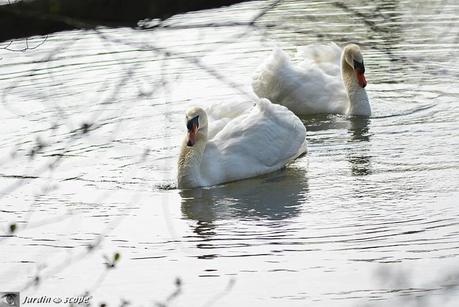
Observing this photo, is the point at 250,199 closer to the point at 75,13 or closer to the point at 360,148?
the point at 360,148

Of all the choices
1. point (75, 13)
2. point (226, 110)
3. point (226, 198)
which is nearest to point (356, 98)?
point (226, 110)

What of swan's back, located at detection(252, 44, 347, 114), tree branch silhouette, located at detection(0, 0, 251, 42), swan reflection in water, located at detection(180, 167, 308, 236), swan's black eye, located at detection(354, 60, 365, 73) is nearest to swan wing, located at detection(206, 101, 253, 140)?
swan reflection in water, located at detection(180, 167, 308, 236)

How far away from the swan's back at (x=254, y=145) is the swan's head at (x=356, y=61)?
6.47ft

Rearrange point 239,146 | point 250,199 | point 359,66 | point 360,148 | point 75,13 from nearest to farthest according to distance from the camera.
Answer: point 75,13 < point 250,199 < point 239,146 < point 360,148 < point 359,66

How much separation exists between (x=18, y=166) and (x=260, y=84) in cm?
408

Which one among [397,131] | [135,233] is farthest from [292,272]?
[397,131]

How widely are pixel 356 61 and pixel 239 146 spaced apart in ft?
10.7

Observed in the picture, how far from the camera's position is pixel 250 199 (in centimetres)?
974

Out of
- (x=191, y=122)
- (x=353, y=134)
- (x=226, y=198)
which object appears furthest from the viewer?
(x=353, y=134)

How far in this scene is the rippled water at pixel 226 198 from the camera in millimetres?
6902

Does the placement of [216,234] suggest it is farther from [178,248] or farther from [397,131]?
[397,131]

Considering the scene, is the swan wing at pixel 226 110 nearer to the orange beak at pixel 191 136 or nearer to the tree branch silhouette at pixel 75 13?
the orange beak at pixel 191 136

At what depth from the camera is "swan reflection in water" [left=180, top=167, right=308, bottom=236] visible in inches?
356

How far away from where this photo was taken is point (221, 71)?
15406 millimetres
